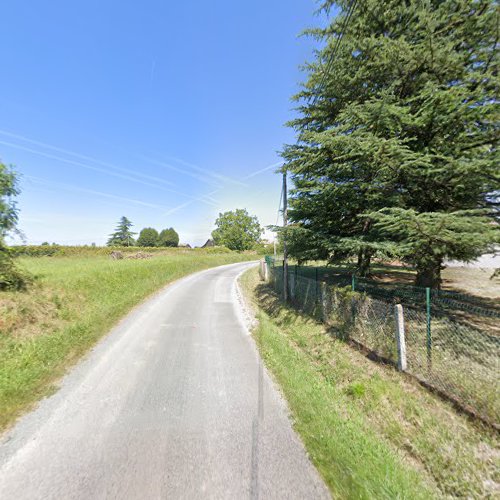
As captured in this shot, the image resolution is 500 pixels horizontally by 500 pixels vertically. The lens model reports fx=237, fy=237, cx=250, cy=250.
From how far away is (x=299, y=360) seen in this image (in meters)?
5.29

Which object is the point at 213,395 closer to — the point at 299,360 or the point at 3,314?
the point at 299,360

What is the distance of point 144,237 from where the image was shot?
80312 mm

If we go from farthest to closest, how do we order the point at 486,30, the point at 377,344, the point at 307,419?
1. the point at 486,30
2. the point at 377,344
3. the point at 307,419

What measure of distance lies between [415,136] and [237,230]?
57021 millimetres

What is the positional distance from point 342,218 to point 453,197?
2765mm

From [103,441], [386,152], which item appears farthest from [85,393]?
[386,152]

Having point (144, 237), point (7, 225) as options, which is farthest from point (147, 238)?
point (7, 225)

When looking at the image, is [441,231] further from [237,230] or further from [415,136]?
[237,230]

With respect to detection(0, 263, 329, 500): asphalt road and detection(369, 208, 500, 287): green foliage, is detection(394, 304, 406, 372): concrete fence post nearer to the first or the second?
detection(369, 208, 500, 287): green foliage

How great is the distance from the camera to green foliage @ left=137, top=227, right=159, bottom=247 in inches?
3161

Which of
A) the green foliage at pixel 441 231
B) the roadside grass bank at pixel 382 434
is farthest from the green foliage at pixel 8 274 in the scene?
the green foliage at pixel 441 231

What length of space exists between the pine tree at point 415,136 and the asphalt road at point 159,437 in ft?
13.2

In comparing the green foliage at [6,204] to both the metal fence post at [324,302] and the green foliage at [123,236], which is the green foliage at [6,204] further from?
the green foliage at [123,236]

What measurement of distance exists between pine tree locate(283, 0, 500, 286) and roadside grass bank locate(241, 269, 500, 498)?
109 inches
